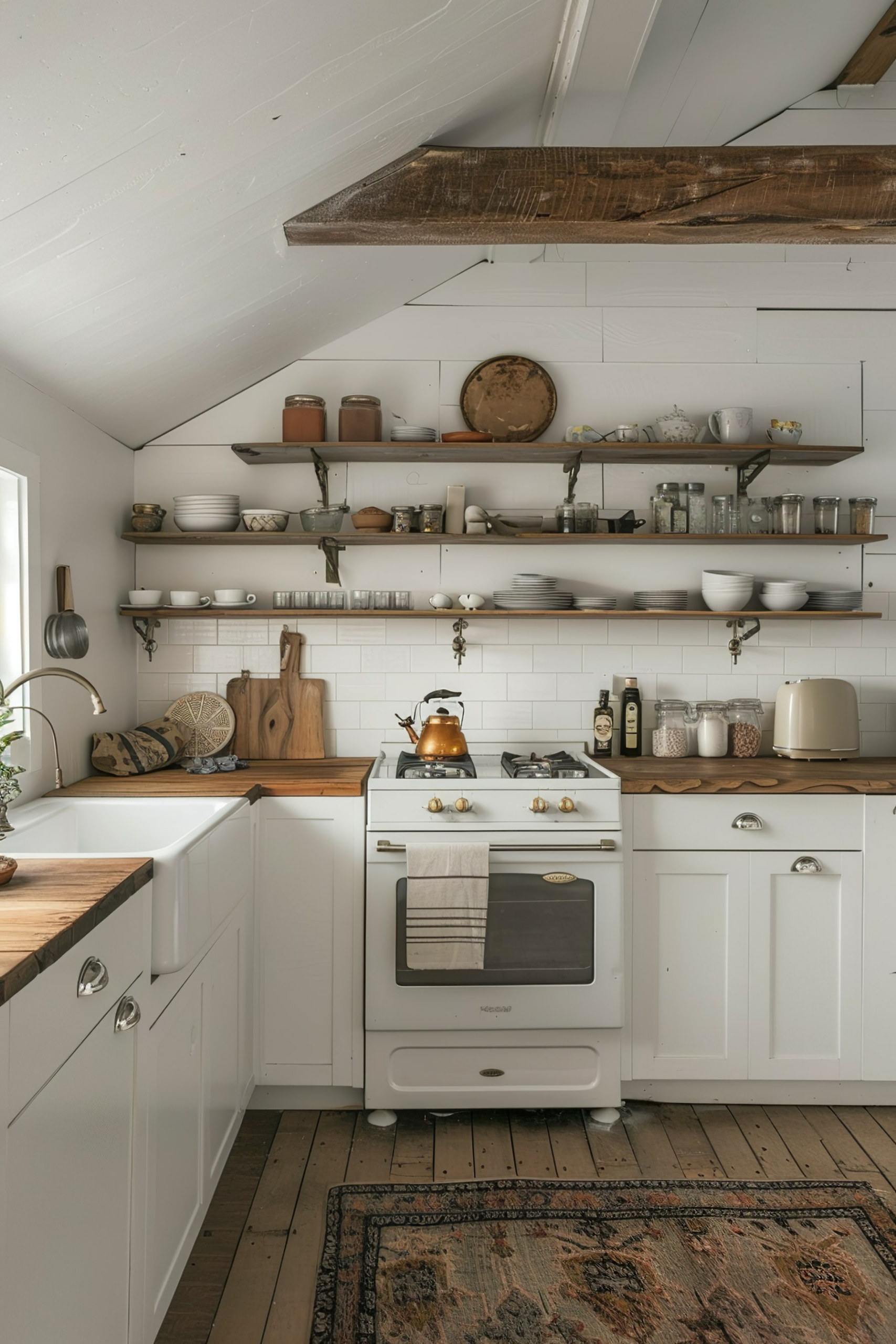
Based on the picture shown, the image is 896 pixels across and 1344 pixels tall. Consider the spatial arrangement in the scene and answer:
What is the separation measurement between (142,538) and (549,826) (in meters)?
1.75

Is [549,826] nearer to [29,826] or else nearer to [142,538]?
[29,826]

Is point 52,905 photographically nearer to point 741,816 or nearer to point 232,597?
point 232,597

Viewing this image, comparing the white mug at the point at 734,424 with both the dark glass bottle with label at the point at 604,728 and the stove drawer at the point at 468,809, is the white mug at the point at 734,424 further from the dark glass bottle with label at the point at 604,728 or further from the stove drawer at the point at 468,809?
the stove drawer at the point at 468,809

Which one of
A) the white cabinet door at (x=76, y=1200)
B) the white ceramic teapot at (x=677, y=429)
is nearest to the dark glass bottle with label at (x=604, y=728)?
the white ceramic teapot at (x=677, y=429)

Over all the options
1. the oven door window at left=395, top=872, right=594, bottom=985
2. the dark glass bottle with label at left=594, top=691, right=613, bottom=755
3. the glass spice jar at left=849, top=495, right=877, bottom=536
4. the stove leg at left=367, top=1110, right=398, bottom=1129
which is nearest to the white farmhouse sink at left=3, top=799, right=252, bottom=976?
the oven door window at left=395, top=872, right=594, bottom=985

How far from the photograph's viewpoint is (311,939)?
2881 millimetres

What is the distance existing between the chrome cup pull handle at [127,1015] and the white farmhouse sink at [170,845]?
0.18 m

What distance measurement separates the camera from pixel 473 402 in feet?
11.5

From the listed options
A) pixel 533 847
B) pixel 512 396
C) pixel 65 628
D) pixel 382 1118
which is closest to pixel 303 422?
pixel 512 396

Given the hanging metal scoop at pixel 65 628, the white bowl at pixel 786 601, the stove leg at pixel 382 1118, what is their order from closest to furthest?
the hanging metal scoop at pixel 65 628 → the stove leg at pixel 382 1118 → the white bowl at pixel 786 601

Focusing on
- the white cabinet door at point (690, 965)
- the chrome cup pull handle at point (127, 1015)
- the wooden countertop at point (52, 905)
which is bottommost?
the white cabinet door at point (690, 965)

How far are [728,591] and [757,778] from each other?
76 centimetres

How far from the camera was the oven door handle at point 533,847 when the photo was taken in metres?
2.81

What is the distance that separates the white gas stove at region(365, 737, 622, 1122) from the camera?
2812 millimetres
